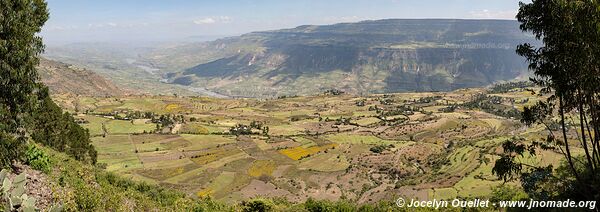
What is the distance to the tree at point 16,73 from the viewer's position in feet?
70.2

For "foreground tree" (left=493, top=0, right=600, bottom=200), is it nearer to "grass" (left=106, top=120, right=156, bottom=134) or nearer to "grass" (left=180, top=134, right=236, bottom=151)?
Result: "grass" (left=180, top=134, right=236, bottom=151)

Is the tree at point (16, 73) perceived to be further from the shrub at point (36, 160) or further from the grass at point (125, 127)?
the grass at point (125, 127)

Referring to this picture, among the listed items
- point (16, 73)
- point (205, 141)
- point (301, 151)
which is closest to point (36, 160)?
point (16, 73)

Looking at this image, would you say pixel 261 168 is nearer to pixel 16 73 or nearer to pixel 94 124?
pixel 94 124

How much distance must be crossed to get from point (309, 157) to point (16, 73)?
103m

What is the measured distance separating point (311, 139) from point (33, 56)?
413 ft

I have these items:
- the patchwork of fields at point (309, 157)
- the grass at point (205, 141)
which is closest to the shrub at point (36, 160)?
the patchwork of fields at point (309, 157)

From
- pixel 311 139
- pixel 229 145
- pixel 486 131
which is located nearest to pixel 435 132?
pixel 486 131

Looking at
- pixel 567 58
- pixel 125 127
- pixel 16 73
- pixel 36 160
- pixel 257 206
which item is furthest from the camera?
pixel 125 127

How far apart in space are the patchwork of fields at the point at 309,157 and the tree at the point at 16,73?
5672 cm

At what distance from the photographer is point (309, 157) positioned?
12194cm

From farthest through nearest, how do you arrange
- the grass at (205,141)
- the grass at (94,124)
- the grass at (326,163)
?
the grass at (94,124), the grass at (205,141), the grass at (326,163)

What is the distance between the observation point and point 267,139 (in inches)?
5659

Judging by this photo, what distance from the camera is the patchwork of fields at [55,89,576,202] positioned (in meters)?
90.2
